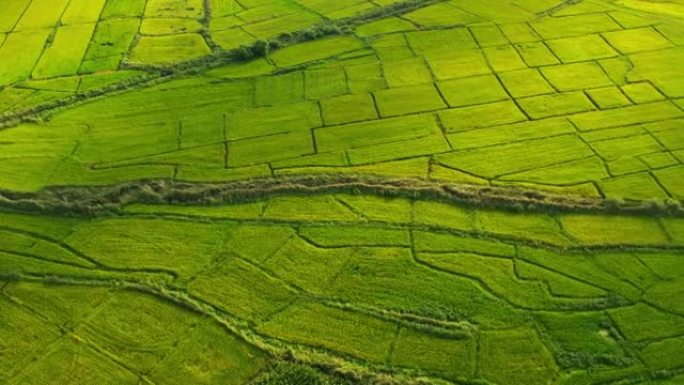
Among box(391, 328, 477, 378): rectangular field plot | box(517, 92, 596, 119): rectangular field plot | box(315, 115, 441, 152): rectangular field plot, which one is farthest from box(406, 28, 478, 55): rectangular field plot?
box(391, 328, 477, 378): rectangular field plot

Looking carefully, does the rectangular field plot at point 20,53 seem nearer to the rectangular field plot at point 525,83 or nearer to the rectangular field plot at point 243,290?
the rectangular field plot at point 243,290

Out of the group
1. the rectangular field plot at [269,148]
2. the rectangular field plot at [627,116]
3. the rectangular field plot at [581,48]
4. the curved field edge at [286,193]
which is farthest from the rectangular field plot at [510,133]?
the rectangular field plot at [581,48]

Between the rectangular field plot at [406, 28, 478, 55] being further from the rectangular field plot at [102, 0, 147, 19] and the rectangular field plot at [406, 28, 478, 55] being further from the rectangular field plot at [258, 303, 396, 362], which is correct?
the rectangular field plot at [258, 303, 396, 362]

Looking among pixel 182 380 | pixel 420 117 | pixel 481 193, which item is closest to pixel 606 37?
pixel 420 117

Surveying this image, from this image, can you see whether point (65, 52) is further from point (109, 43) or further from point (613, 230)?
point (613, 230)

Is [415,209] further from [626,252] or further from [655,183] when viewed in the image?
[655,183]

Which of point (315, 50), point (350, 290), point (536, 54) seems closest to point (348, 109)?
point (315, 50)
